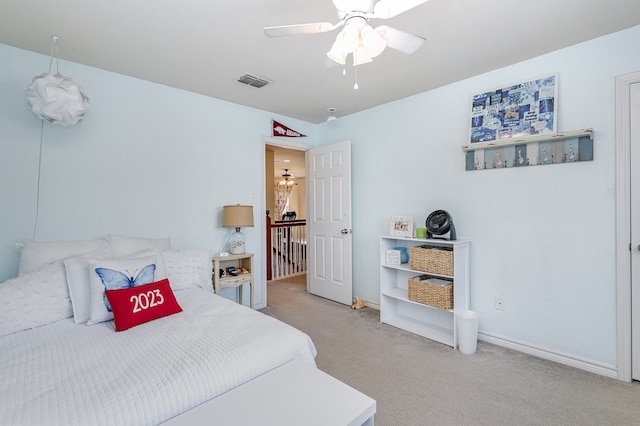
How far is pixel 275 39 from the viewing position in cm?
218

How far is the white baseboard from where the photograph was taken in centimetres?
218

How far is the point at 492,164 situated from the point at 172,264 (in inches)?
115

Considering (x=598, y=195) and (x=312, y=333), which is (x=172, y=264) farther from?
(x=598, y=195)

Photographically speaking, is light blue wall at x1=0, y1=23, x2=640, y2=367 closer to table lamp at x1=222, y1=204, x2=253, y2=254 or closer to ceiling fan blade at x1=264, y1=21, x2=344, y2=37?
table lamp at x1=222, y1=204, x2=253, y2=254

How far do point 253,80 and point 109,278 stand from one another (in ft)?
6.82

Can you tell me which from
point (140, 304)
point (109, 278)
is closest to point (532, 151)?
point (140, 304)

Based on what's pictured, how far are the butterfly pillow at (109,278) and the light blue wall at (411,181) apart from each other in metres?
0.84

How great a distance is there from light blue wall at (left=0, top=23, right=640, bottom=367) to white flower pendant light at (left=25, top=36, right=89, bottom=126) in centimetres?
41

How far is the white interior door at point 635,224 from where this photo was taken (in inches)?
81.7

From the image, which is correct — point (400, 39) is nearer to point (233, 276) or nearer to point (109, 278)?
point (109, 278)

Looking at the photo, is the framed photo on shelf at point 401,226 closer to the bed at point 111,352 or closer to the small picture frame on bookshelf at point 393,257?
the small picture frame on bookshelf at point 393,257

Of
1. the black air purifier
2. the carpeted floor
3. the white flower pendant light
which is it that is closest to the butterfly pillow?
the white flower pendant light

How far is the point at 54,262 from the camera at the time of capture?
2061mm

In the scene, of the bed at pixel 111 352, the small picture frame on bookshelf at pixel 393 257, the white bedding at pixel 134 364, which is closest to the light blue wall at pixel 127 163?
the bed at pixel 111 352
